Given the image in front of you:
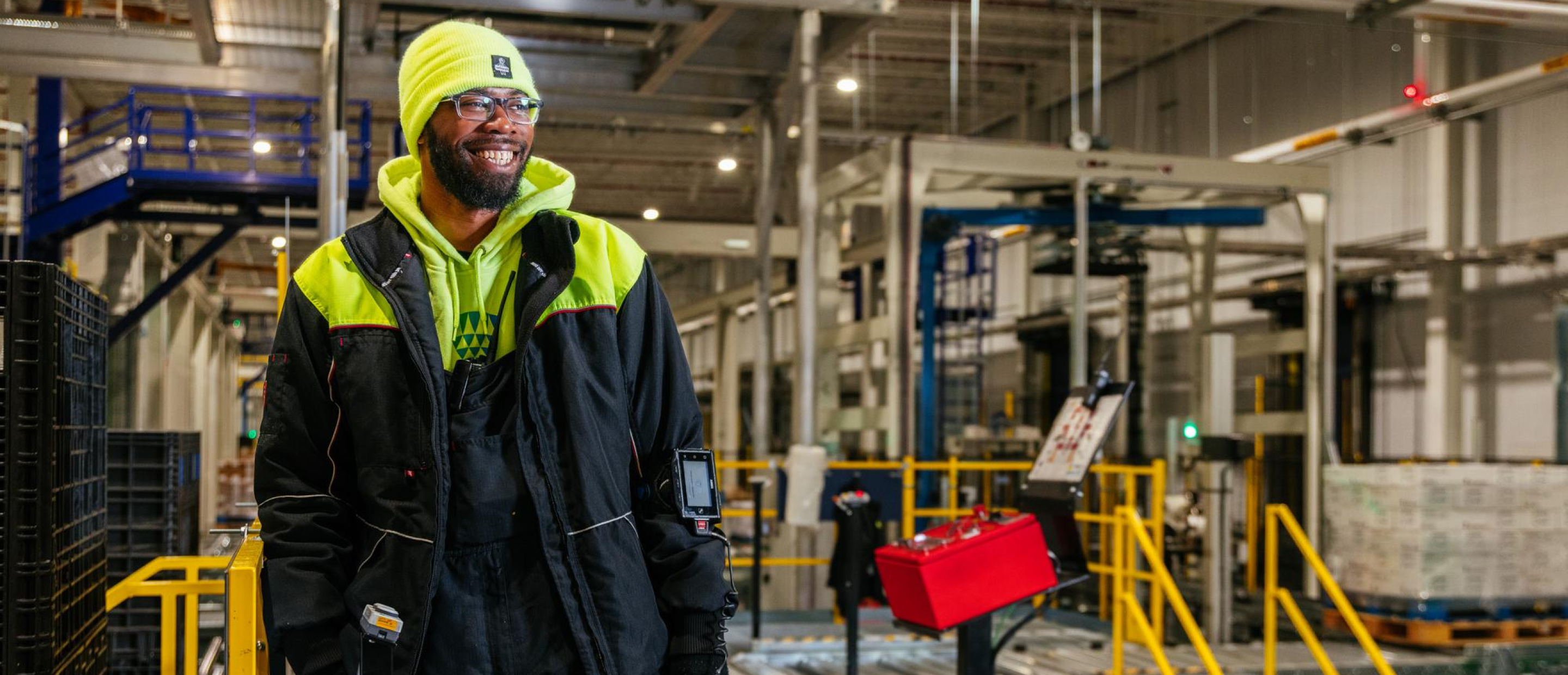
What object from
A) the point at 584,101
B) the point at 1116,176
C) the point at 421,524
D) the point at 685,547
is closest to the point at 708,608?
the point at 685,547

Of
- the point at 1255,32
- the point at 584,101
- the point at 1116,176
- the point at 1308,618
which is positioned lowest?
the point at 1308,618

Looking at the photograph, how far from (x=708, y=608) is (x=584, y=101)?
1217cm

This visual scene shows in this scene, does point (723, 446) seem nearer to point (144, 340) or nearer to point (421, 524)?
point (144, 340)

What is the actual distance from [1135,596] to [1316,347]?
486cm

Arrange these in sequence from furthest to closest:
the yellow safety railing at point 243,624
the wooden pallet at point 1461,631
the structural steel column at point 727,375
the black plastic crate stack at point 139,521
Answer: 1. the structural steel column at point 727,375
2. the wooden pallet at point 1461,631
3. the black plastic crate stack at point 139,521
4. the yellow safety railing at point 243,624

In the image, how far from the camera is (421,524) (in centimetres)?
202

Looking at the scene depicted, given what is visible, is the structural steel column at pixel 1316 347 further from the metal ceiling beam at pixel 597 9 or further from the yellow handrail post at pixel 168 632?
the yellow handrail post at pixel 168 632

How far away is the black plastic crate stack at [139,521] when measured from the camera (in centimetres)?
614

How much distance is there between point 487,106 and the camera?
219 cm

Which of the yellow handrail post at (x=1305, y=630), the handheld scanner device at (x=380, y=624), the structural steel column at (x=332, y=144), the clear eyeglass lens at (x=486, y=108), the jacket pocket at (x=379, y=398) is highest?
the structural steel column at (x=332, y=144)

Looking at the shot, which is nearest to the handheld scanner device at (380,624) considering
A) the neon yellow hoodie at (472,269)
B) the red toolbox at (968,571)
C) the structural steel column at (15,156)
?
the neon yellow hoodie at (472,269)

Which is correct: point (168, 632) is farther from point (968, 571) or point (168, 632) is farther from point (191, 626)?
point (968, 571)

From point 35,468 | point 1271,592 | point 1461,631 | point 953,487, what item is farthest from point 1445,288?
point 35,468

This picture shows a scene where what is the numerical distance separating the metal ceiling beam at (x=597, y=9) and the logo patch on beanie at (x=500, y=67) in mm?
8166
